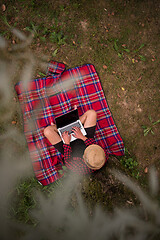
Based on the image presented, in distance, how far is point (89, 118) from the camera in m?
3.19

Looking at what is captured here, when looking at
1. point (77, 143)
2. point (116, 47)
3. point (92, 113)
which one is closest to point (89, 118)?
point (92, 113)

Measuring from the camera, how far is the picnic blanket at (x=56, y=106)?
3.23 m

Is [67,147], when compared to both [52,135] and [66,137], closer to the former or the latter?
[66,137]

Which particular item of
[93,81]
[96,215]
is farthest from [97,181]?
[93,81]

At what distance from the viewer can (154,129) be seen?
382 centimetres

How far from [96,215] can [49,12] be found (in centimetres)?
424

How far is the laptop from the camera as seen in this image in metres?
3.10

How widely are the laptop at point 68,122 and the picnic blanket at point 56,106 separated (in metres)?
0.29

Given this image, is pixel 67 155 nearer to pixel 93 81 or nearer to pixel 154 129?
pixel 93 81

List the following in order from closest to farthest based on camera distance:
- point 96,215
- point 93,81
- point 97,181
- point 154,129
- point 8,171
Answer: point 96,215
point 97,181
point 8,171
point 93,81
point 154,129

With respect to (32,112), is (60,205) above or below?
below

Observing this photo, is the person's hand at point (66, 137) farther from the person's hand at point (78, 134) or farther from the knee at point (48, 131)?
the knee at point (48, 131)

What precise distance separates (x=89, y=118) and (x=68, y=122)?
429 mm

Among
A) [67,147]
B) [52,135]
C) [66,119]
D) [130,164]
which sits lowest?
[130,164]
